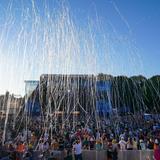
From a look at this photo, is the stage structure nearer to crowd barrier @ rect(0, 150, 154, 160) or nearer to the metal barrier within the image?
crowd barrier @ rect(0, 150, 154, 160)

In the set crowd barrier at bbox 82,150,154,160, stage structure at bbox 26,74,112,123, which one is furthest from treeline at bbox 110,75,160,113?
crowd barrier at bbox 82,150,154,160

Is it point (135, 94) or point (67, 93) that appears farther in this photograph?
point (135, 94)

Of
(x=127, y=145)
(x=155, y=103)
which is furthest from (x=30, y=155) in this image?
(x=155, y=103)

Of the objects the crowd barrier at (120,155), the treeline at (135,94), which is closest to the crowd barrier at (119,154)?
the crowd barrier at (120,155)

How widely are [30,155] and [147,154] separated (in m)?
5.98

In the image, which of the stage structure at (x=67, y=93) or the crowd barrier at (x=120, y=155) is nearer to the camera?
the crowd barrier at (x=120, y=155)

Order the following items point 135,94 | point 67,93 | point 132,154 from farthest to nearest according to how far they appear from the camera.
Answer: point 135,94
point 67,93
point 132,154

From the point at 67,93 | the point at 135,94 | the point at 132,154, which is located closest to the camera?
the point at 132,154

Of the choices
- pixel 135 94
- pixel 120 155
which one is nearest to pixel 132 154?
pixel 120 155

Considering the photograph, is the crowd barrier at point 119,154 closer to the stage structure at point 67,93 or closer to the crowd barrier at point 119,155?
the crowd barrier at point 119,155

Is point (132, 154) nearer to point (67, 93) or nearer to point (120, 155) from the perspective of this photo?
point (120, 155)

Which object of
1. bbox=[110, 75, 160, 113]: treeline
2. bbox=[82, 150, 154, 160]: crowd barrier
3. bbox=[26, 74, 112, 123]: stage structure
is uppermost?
bbox=[110, 75, 160, 113]: treeline

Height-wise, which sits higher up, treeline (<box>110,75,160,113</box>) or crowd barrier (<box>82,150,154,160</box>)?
Result: treeline (<box>110,75,160,113</box>)

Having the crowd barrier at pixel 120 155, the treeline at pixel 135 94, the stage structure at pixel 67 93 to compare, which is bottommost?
the crowd barrier at pixel 120 155
